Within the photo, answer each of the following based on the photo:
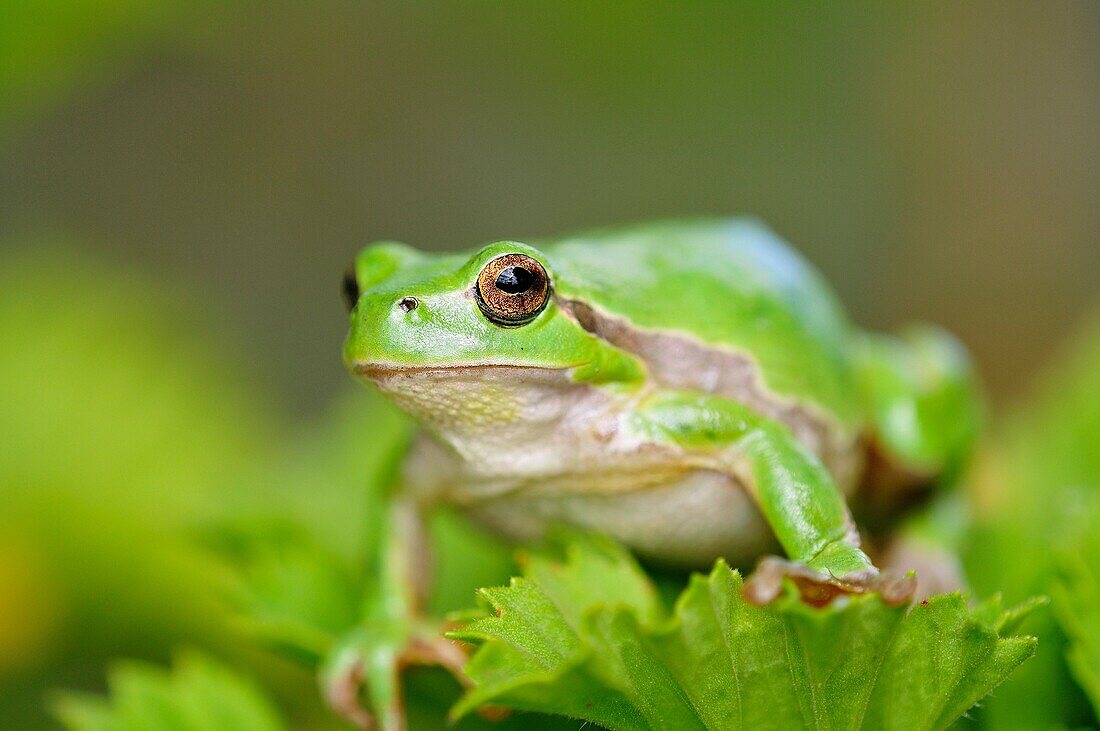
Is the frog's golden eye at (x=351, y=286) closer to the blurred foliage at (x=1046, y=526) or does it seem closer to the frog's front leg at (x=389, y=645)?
the frog's front leg at (x=389, y=645)

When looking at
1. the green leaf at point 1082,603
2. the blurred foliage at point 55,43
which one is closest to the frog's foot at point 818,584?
the green leaf at point 1082,603

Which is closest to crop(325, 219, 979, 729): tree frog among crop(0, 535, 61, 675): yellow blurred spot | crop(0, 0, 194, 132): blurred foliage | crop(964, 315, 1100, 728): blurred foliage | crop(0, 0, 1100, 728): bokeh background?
crop(964, 315, 1100, 728): blurred foliage

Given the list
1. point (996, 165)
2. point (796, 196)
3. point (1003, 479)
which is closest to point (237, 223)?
point (796, 196)

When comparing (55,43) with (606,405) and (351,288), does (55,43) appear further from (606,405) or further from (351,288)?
(606,405)

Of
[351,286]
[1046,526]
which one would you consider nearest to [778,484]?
[1046,526]

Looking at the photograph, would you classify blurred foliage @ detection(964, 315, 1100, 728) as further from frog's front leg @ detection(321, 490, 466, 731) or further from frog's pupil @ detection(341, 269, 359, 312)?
frog's pupil @ detection(341, 269, 359, 312)

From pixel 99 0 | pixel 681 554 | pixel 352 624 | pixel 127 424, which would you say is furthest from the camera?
pixel 127 424

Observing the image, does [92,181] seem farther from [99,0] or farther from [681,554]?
[681,554]
